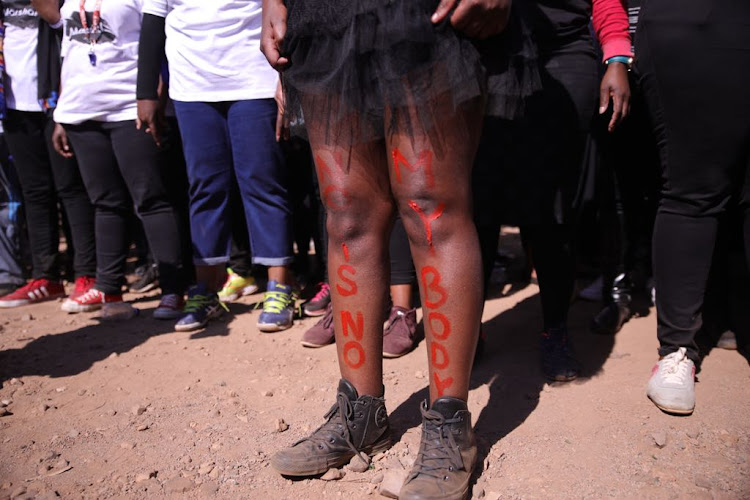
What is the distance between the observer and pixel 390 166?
1691 mm

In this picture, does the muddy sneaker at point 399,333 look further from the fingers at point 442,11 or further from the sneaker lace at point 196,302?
the fingers at point 442,11

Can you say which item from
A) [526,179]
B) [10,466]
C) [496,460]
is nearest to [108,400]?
[10,466]

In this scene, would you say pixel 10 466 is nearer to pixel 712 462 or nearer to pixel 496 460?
pixel 496 460

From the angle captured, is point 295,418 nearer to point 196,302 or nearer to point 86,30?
point 196,302

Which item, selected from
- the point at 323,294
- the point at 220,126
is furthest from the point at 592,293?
the point at 220,126

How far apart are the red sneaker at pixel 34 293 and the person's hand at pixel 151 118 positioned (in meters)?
1.37

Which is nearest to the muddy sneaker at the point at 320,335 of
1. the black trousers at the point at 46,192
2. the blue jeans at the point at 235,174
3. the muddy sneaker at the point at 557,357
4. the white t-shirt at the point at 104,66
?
the blue jeans at the point at 235,174

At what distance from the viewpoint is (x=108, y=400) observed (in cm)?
234

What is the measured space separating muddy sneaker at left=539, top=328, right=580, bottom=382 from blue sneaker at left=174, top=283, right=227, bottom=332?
5.62 feet

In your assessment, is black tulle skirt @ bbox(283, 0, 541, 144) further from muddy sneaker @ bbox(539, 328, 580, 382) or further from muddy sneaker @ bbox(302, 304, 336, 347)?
muddy sneaker @ bbox(302, 304, 336, 347)

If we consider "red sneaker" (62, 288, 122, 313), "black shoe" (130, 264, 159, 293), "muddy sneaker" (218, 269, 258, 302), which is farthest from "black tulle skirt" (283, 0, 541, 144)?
"black shoe" (130, 264, 159, 293)

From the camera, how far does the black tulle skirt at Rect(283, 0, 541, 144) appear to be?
1.57m

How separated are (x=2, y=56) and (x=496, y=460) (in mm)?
3670

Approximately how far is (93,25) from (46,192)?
48.8 inches
